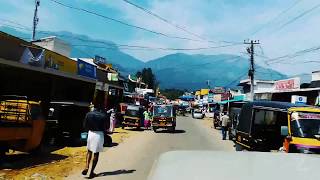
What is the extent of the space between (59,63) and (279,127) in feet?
57.0

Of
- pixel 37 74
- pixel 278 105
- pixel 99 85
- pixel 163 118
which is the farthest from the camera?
pixel 99 85

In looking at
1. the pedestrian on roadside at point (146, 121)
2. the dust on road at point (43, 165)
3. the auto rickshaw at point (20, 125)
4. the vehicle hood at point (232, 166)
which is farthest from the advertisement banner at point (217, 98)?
the vehicle hood at point (232, 166)

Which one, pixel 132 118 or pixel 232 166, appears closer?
pixel 232 166

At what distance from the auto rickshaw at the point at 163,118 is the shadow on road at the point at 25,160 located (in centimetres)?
2046

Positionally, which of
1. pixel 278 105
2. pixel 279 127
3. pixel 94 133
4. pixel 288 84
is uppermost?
pixel 288 84

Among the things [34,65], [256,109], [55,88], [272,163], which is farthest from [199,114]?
[272,163]

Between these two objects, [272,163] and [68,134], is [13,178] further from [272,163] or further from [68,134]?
[272,163]

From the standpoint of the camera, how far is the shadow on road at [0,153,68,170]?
14347 mm

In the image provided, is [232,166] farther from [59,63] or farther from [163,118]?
[163,118]

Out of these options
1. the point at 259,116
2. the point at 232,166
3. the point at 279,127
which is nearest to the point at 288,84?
the point at 259,116

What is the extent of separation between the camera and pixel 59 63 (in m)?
29.4

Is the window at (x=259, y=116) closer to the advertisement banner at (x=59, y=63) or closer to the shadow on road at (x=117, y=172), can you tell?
the shadow on road at (x=117, y=172)

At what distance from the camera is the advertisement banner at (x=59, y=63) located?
26744 mm

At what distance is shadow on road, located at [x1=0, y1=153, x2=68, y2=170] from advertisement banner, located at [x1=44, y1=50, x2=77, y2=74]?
31.6 feet
